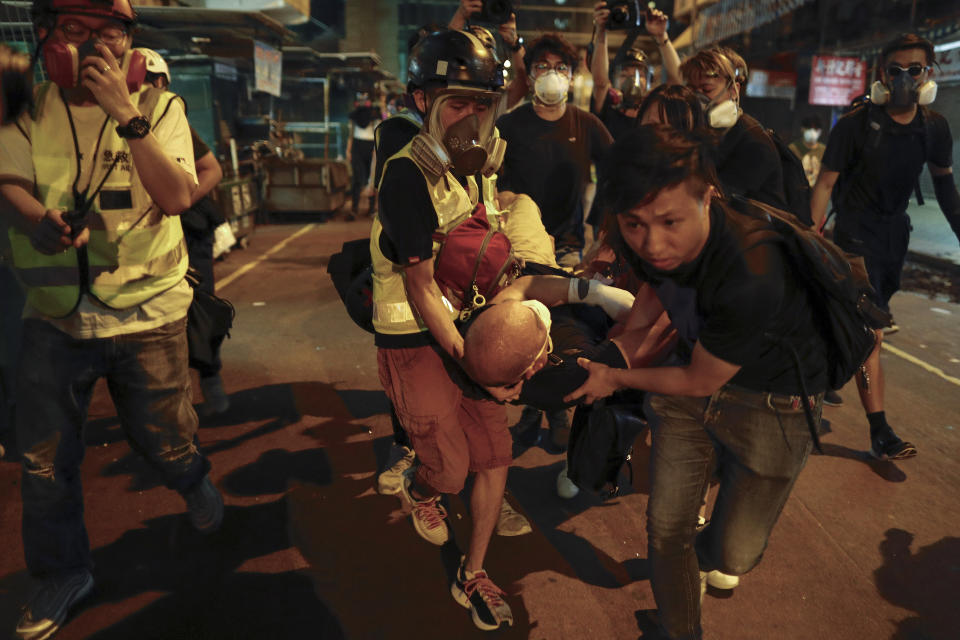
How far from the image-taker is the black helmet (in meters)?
2.18

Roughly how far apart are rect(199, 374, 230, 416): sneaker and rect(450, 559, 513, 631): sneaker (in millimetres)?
2701

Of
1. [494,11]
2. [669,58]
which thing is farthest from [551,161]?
[669,58]

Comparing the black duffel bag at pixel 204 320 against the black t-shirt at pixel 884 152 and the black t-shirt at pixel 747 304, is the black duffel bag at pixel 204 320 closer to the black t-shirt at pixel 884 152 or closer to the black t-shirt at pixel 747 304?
the black t-shirt at pixel 747 304

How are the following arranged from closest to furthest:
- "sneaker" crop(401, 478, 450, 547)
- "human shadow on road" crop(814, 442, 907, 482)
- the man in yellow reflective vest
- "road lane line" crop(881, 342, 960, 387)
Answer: the man in yellow reflective vest < "sneaker" crop(401, 478, 450, 547) < "human shadow on road" crop(814, 442, 907, 482) < "road lane line" crop(881, 342, 960, 387)

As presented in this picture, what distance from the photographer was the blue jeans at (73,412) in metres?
2.45

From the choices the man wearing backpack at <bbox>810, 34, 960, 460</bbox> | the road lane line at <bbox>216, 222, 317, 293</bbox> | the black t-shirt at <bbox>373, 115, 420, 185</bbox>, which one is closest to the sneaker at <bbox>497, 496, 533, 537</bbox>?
the black t-shirt at <bbox>373, 115, 420, 185</bbox>

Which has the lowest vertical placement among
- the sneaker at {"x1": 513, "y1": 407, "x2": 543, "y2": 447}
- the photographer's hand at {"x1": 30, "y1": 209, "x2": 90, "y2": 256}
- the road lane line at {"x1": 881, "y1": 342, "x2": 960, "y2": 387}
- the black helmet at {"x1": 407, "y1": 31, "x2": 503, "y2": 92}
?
the sneaker at {"x1": 513, "y1": 407, "x2": 543, "y2": 447}

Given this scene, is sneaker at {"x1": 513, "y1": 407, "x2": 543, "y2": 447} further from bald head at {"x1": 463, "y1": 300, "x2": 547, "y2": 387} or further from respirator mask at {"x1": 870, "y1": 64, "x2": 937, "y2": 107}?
respirator mask at {"x1": 870, "y1": 64, "x2": 937, "y2": 107}

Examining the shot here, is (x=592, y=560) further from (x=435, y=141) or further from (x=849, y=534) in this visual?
(x=435, y=141)

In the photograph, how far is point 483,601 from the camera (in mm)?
2643

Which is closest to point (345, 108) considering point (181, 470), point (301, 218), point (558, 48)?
point (301, 218)

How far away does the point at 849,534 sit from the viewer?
331 centimetres

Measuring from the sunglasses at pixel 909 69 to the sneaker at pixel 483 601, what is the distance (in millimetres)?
3995

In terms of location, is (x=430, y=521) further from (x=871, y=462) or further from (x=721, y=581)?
(x=871, y=462)
